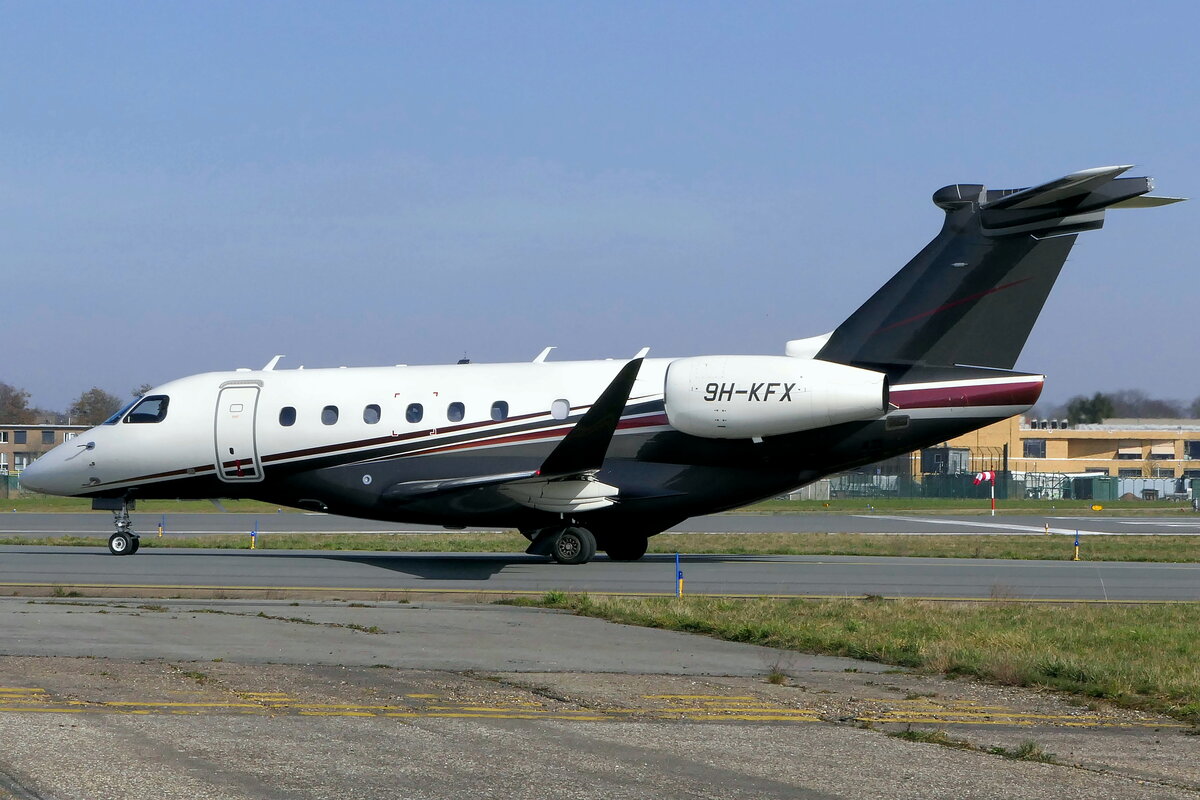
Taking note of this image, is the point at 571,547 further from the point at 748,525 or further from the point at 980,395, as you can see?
the point at 748,525

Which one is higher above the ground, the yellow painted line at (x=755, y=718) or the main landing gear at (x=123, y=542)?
the main landing gear at (x=123, y=542)

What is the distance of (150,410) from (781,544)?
14.3 m

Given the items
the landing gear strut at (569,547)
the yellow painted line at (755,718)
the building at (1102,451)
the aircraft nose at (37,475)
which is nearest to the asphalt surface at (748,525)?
the aircraft nose at (37,475)

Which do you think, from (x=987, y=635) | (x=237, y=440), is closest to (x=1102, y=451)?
(x=237, y=440)

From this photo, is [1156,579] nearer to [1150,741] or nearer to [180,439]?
[1150,741]

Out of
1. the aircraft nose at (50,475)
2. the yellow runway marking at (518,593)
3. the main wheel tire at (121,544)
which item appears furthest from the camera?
the aircraft nose at (50,475)

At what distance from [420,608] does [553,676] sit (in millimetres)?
5242

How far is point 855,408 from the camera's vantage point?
67.8 ft

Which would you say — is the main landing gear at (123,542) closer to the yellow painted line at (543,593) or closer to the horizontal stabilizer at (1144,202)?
the yellow painted line at (543,593)

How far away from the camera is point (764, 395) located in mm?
21062

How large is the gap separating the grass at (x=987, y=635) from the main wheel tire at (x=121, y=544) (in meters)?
10.4

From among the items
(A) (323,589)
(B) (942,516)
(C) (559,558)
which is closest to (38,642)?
(A) (323,589)

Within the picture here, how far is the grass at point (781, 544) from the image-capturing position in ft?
88.5

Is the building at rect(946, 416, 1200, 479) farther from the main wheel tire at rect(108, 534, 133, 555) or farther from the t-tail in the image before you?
the main wheel tire at rect(108, 534, 133, 555)
